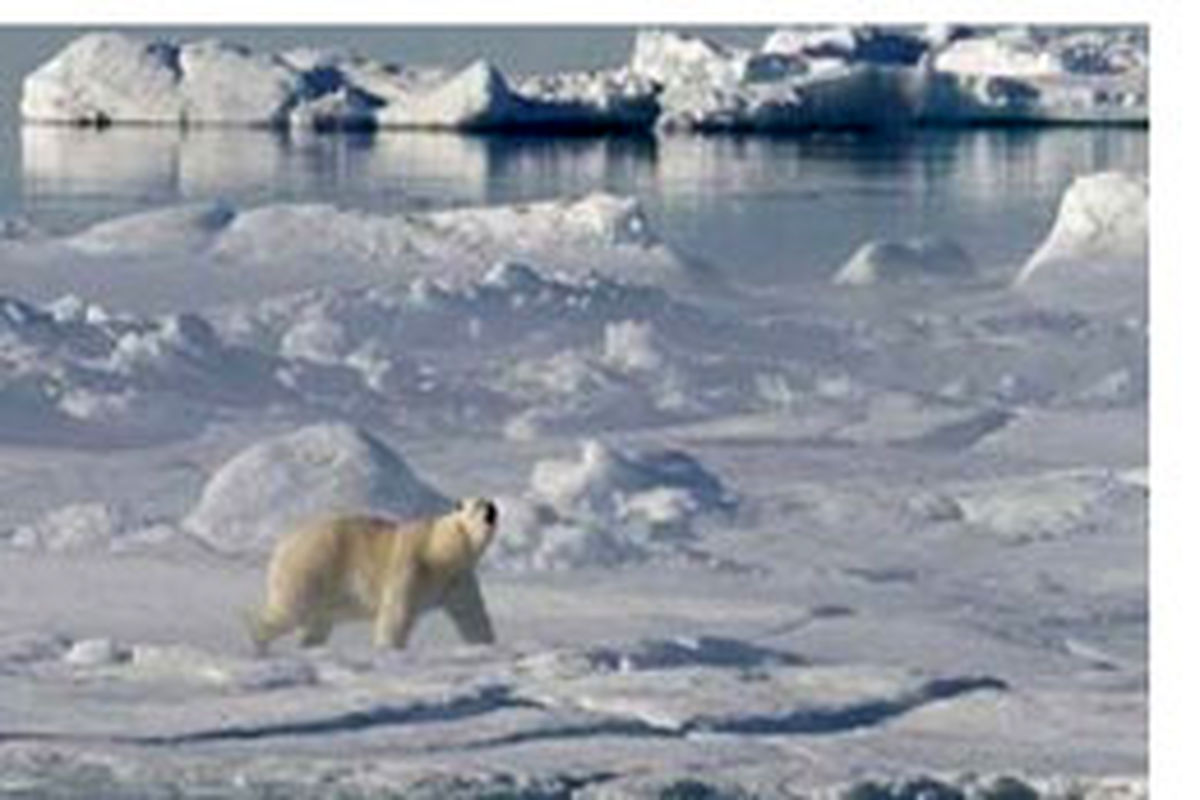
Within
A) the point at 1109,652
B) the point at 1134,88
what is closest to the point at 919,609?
the point at 1109,652

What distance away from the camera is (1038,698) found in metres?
7.57

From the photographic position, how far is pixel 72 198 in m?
12.5

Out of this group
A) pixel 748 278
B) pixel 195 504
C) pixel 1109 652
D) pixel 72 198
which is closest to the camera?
pixel 1109 652

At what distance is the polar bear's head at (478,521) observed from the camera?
8.12 metres

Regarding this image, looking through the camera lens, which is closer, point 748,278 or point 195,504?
point 195,504

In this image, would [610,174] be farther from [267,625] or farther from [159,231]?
[267,625]

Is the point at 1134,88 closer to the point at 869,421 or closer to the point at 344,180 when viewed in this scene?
the point at 344,180

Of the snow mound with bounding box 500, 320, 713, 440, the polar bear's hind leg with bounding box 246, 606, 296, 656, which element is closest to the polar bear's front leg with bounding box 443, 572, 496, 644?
the polar bear's hind leg with bounding box 246, 606, 296, 656

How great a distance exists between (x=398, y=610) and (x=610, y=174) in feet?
19.9

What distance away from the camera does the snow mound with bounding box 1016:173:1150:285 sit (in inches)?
467

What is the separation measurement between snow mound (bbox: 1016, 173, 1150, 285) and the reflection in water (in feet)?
0.68

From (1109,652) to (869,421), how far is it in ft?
7.24
